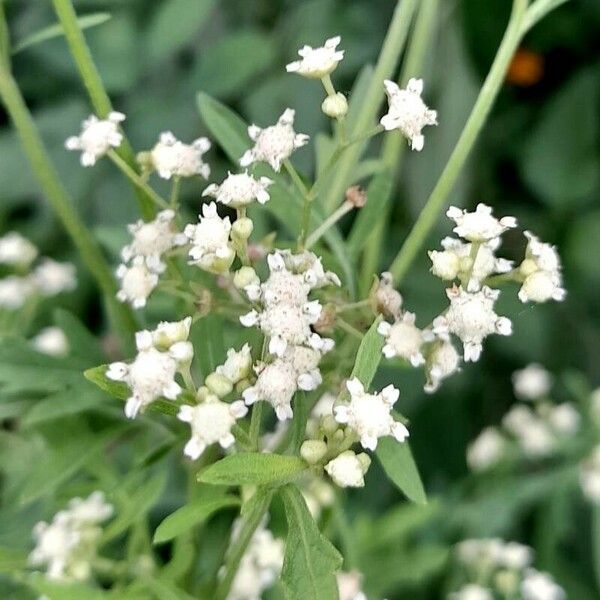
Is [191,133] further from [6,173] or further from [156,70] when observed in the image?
[6,173]

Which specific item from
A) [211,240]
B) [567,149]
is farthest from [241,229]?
[567,149]

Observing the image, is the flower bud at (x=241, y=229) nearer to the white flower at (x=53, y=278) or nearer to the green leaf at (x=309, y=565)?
the green leaf at (x=309, y=565)

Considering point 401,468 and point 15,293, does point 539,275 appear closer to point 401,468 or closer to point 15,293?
point 401,468

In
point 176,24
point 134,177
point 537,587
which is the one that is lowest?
point 537,587

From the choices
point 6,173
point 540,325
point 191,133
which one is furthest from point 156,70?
point 540,325

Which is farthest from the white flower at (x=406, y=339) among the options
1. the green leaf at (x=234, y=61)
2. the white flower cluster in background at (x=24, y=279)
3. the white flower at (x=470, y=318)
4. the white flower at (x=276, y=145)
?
the green leaf at (x=234, y=61)

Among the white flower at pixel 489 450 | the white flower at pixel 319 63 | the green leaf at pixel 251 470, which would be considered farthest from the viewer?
the white flower at pixel 489 450
